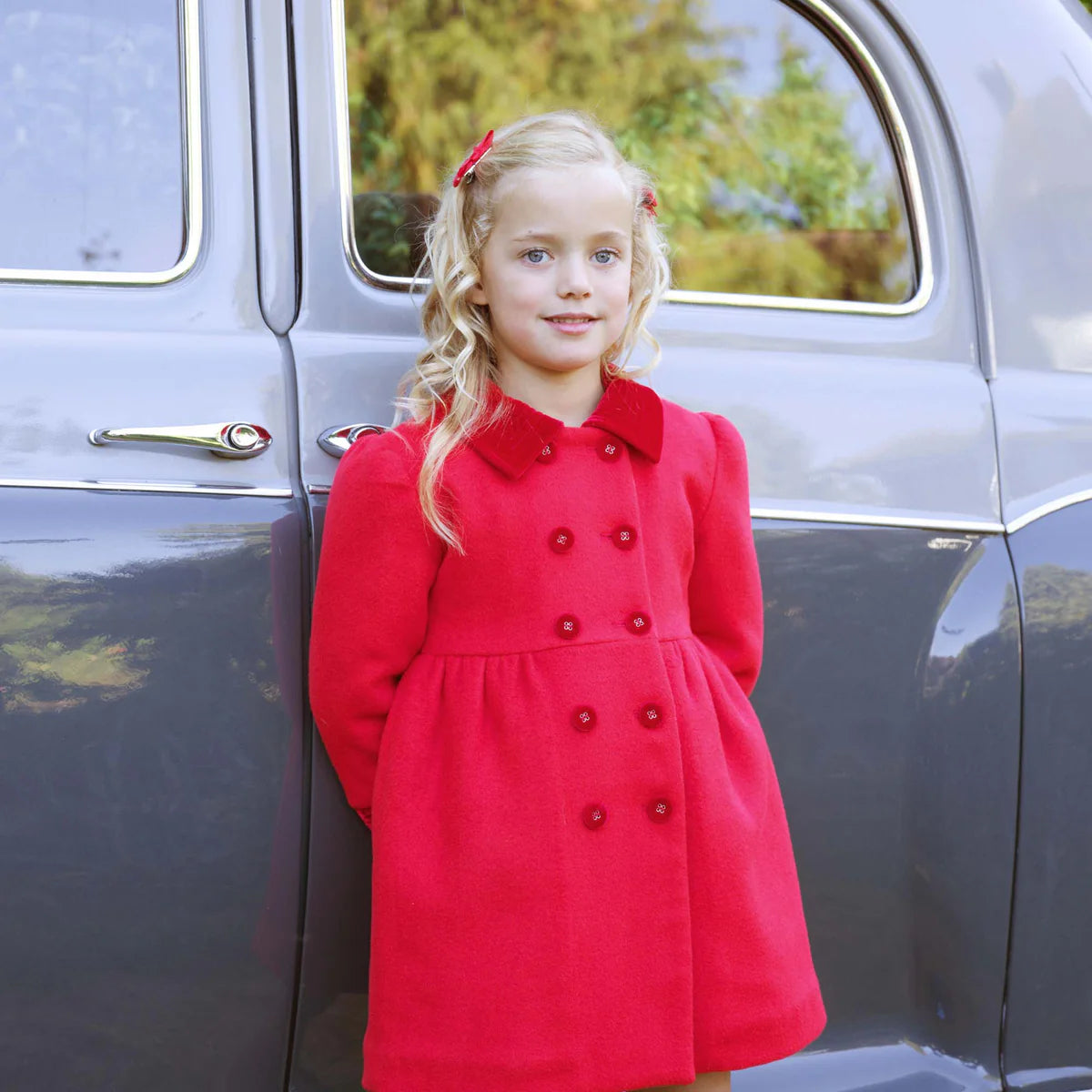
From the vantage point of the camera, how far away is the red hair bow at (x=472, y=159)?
179cm

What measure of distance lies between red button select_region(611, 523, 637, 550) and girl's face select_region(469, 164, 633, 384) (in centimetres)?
22

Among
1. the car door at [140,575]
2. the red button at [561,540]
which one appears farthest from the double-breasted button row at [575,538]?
the car door at [140,575]

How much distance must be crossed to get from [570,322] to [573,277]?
2.4 inches

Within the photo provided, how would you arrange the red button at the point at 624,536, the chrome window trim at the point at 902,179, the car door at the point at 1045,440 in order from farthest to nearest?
the chrome window trim at the point at 902,179
the car door at the point at 1045,440
the red button at the point at 624,536

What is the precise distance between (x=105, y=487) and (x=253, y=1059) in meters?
0.75

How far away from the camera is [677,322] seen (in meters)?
2.01

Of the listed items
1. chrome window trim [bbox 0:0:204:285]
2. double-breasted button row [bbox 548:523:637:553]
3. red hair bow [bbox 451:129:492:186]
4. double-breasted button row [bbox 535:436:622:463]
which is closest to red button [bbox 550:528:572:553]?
double-breasted button row [bbox 548:523:637:553]

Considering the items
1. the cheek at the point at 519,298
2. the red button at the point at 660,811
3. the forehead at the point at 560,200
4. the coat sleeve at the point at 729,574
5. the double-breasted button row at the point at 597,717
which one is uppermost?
the forehead at the point at 560,200

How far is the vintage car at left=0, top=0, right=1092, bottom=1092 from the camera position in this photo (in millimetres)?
1656

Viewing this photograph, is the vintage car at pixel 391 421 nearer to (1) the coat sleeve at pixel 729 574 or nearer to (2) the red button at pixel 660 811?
(1) the coat sleeve at pixel 729 574

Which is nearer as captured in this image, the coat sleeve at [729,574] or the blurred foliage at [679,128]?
the coat sleeve at [729,574]

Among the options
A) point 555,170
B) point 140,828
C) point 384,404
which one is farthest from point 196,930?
point 555,170

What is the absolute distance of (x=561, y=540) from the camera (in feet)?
5.58

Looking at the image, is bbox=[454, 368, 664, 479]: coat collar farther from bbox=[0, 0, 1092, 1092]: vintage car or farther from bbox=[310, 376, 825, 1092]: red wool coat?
bbox=[0, 0, 1092, 1092]: vintage car
